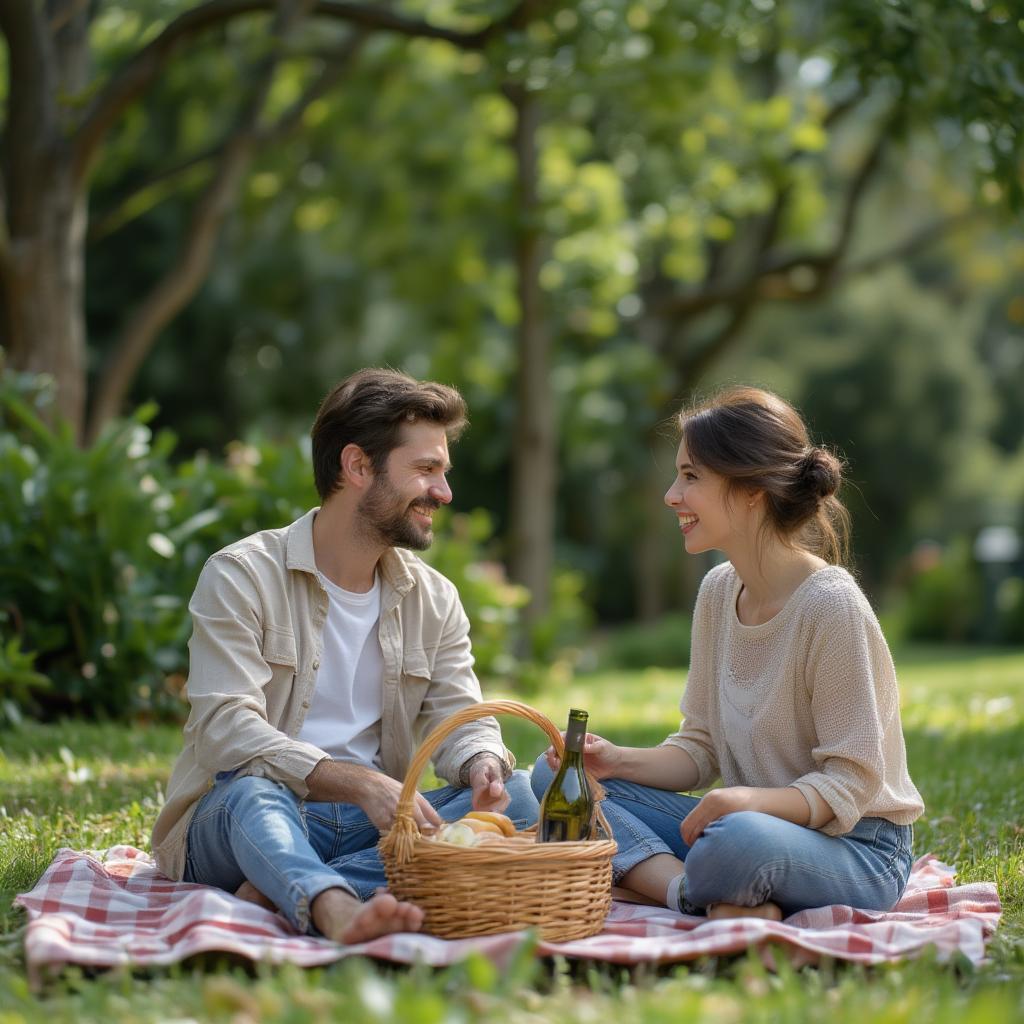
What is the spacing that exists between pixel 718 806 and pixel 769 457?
895 mm

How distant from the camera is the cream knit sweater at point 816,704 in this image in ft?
10.9

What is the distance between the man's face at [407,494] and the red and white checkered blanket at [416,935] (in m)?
1.07

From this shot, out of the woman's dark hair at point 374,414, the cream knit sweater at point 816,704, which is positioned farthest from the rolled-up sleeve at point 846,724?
the woman's dark hair at point 374,414

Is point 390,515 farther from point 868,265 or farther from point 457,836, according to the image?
point 868,265

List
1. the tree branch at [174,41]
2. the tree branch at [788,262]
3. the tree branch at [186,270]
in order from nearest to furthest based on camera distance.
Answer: the tree branch at [174,41] → the tree branch at [186,270] → the tree branch at [788,262]

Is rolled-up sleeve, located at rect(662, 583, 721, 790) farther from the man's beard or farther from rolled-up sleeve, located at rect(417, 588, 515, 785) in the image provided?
the man's beard

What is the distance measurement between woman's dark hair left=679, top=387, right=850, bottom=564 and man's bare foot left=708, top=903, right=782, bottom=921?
937 mm

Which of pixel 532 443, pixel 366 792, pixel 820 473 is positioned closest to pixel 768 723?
pixel 820 473

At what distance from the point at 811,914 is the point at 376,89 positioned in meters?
10.8

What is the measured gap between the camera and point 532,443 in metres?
11.7

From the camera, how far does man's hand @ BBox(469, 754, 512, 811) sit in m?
3.60

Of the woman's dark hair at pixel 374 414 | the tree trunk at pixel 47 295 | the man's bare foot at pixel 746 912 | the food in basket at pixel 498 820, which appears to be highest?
the tree trunk at pixel 47 295

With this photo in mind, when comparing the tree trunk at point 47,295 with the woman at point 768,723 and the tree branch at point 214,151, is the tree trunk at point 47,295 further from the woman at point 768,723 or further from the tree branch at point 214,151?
Answer: the woman at point 768,723

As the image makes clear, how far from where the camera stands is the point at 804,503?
3574mm
